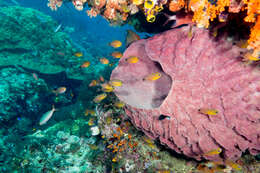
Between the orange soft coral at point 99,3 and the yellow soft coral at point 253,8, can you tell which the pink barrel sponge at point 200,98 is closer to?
the yellow soft coral at point 253,8

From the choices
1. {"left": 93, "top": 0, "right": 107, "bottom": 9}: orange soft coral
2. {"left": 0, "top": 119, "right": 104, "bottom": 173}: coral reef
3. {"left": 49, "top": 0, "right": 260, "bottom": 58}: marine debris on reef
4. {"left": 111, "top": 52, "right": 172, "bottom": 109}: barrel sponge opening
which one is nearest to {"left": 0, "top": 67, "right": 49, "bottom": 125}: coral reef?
{"left": 0, "top": 119, "right": 104, "bottom": 173}: coral reef

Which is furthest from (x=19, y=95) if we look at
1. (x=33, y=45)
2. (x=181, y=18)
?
(x=181, y=18)

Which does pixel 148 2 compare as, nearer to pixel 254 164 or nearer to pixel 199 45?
pixel 199 45

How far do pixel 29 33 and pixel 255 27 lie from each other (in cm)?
1071

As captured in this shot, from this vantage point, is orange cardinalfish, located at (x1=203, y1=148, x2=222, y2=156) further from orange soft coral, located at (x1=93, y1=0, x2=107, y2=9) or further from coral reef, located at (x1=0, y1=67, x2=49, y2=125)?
coral reef, located at (x1=0, y1=67, x2=49, y2=125)

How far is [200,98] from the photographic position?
8.23ft

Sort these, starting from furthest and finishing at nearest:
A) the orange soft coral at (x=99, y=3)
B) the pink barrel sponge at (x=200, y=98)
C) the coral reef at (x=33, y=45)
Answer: the coral reef at (x=33, y=45)
the orange soft coral at (x=99, y=3)
the pink barrel sponge at (x=200, y=98)

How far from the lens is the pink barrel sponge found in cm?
214

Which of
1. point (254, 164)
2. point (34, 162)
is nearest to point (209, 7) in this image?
point (254, 164)

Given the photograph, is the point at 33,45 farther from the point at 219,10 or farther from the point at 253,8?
the point at 253,8

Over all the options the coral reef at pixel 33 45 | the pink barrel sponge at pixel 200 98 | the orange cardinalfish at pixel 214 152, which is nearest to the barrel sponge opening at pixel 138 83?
the pink barrel sponge at pixel 200 98

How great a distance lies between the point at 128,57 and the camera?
3197 millimetres

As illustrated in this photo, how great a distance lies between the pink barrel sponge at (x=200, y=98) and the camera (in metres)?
2.14

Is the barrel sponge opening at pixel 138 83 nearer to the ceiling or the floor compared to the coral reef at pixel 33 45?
nearer to the ceiling
